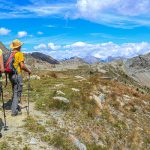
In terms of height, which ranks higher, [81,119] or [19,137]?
[19,137]

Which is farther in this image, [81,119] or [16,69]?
[81,119]

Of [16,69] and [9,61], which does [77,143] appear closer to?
[16,69]

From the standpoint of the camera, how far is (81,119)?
24.1m

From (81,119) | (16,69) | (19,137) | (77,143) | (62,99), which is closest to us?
(19,137)

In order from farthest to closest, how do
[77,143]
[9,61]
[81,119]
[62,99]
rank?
[62,99] → [81,119] → [9,61] → [77,143]

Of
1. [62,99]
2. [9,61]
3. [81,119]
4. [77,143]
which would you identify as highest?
[9,61]

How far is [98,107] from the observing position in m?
27.6

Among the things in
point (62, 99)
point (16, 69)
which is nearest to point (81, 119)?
point (62, 99)

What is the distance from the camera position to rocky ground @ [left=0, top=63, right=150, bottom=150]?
1894 centimetres

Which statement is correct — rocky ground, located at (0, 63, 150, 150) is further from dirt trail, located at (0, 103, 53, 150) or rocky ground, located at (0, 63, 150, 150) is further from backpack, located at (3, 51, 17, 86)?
backpack, located at (3, 51, 17, 86)

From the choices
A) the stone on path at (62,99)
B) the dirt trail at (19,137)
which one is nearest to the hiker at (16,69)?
the dirt trail at (19,137)

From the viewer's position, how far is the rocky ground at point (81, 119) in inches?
746

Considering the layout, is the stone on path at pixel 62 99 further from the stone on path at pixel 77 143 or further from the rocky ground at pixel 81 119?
the stone on path at pixel 77 143

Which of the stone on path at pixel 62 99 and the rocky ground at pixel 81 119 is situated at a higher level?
the stone on path at pixel 62 99
